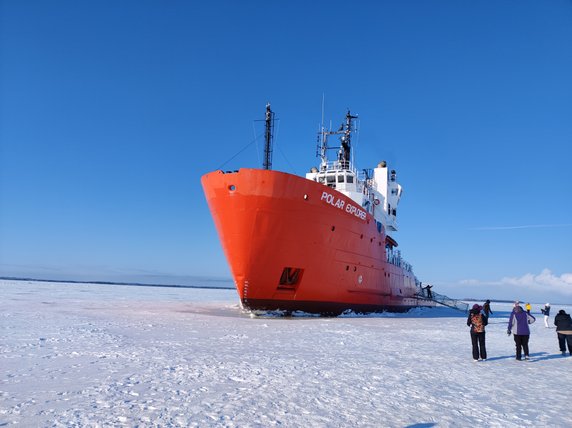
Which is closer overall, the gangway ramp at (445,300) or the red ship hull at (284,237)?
the red ship hull at (284,237)

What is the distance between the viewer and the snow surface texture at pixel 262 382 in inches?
165

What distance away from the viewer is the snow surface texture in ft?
13.7

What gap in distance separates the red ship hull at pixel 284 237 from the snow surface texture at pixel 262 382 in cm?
465

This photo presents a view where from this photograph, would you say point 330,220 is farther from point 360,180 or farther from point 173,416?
point 173,416

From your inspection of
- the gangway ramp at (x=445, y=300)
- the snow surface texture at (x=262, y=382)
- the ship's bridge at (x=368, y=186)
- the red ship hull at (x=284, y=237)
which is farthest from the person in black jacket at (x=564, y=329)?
the gangway ramp at (x=445, y=300)

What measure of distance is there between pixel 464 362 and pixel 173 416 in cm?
617

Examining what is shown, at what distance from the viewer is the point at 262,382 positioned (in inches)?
218

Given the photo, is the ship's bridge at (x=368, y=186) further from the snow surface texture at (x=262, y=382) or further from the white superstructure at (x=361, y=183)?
the snow surface texture at (x=262, y=382)

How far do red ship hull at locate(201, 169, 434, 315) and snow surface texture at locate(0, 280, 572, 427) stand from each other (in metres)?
4.65

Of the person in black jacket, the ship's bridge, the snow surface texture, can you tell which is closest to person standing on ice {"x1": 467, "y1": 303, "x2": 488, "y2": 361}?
the snow surface texture

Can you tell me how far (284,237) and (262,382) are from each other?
8866mm

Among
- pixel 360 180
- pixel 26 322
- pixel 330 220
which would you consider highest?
pixel 360 180

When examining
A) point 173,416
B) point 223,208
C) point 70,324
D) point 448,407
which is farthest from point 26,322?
point 448,407

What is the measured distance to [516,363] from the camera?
8.12 metres
